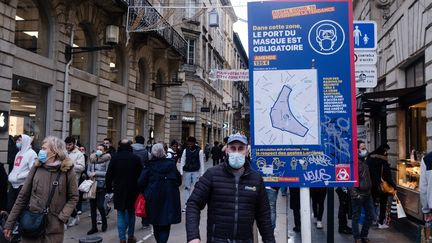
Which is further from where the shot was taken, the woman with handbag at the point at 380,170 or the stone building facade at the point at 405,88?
the stone building facade at the point at 405,88

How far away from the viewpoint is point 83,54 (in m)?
17.3

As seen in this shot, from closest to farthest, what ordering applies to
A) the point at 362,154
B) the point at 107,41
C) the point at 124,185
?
the point at 124,185
the point at 362,154
the point at 107,41

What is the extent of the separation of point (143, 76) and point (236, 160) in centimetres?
2111

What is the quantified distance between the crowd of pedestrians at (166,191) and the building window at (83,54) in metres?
6.26

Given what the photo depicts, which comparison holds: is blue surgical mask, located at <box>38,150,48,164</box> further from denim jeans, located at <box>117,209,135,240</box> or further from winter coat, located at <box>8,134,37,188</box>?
denim jeans, located at <box>117,209,135,240</box>

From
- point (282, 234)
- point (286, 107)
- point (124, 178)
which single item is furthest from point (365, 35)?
point (124, 178)

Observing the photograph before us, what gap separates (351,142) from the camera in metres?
4.75

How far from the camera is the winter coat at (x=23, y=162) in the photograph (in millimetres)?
7133

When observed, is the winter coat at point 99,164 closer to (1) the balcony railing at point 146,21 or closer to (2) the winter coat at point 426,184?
(2) the winter coat at point 426,184

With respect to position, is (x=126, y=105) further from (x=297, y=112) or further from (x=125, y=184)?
(x=297, y=112)

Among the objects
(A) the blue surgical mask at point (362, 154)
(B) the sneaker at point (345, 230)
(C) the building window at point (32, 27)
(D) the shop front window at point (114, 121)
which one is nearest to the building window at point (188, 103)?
(D) the shop front window at point (114, 121)

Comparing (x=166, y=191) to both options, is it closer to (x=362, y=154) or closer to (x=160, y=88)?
(x=362, y=154)

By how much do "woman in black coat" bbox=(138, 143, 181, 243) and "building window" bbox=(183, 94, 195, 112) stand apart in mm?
35433

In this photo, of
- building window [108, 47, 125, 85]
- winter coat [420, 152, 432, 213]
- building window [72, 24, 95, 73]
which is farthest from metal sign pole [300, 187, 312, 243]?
building window [108, 47, 125, 85]
